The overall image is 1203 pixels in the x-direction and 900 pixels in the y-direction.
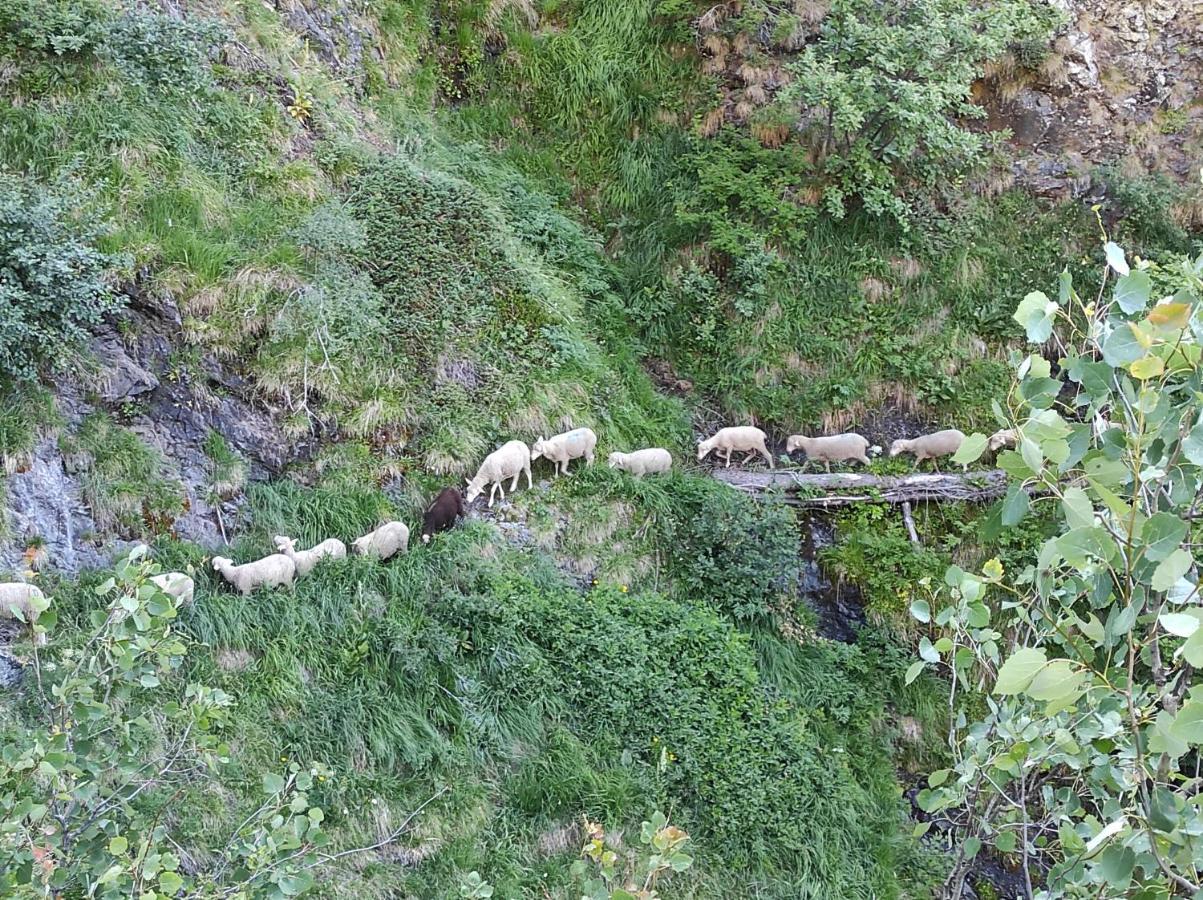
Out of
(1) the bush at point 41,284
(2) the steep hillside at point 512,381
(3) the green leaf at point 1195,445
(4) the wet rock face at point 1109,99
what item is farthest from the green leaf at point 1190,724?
(4) the wet rock face at point 1109,99

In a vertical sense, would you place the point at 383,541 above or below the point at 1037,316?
below

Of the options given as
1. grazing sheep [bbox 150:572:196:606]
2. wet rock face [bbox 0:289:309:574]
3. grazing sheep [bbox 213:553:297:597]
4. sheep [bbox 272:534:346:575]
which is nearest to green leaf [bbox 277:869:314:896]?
grazing sheep [bbox 150:572:196:606]

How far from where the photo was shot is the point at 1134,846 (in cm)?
222

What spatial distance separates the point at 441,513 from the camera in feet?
26.6

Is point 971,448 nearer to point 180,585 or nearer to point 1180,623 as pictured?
point 1180,623

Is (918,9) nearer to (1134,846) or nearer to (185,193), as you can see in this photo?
(185,193)

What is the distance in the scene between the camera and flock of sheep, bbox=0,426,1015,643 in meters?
7.15

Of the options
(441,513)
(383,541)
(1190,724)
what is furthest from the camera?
(441,513)

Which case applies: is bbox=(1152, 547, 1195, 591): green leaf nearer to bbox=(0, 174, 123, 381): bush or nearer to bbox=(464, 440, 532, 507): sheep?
bbox=(464, 440, 532, 507): sheep

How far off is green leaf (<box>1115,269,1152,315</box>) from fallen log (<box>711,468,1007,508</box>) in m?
7.34

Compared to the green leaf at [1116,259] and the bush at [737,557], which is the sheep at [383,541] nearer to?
the bush at [737,557]

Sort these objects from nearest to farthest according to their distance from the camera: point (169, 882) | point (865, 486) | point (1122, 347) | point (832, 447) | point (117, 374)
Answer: point (1122, 347)
point (169, 882)
point (117, 374)
point (865, 486)
point (832, 447)

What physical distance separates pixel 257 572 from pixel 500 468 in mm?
2353

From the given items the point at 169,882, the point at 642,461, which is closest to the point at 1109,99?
the point at 642,461
